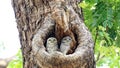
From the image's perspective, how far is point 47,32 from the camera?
5.78 feet

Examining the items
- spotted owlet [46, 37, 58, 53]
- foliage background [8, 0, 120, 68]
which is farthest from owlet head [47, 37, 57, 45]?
foliage background [8, 0, 120, 68]

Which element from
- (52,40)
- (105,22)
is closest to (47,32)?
(52,40)

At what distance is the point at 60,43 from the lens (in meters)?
1.76

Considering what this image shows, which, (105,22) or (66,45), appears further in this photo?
(105,22)

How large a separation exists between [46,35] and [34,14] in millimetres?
186

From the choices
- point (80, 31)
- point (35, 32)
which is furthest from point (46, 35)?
point (80, 31)

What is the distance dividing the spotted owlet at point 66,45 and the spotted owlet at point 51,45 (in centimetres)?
4

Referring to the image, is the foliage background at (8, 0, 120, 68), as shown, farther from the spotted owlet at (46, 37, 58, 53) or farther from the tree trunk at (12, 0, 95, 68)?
the spotted owlet at (46, 37, 58, 53)

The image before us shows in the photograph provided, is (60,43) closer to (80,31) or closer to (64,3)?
(80,31)

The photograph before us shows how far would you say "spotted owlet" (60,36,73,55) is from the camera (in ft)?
5.50

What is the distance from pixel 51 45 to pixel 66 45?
0.10 m

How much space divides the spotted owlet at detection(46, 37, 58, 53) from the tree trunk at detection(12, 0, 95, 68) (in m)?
0.03

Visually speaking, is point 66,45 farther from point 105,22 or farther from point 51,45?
point 105,22

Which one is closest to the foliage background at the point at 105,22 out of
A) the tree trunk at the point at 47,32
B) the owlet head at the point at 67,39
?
the tree trunk at the point at 47,32
